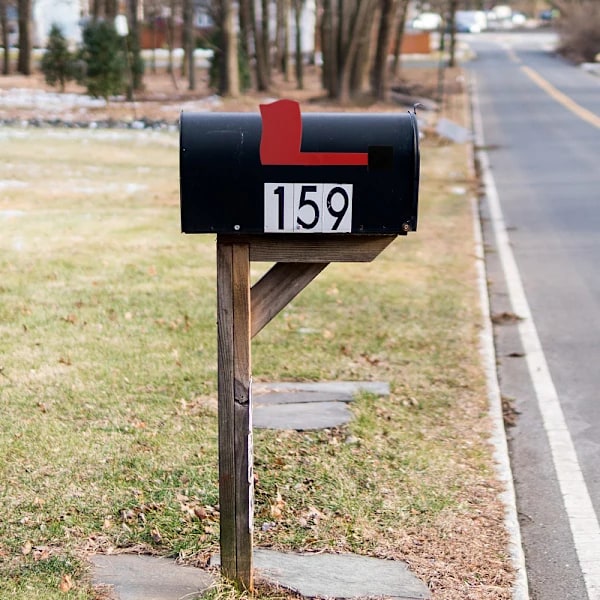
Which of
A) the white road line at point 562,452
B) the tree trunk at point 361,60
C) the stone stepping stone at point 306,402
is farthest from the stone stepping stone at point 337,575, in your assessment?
the tree trunk at point 361,60

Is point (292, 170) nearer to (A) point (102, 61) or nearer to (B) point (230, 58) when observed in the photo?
(A) point (102, 61)

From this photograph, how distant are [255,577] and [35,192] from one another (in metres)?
11.5

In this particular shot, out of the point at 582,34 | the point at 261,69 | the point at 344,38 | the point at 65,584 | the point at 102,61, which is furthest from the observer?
the point at 582,34

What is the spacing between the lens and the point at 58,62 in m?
31.7

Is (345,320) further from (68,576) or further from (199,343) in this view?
(68,576)

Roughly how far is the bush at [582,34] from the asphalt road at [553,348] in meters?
45.2

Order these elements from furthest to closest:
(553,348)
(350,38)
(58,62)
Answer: (350,38)
(58,62)
(553,348)

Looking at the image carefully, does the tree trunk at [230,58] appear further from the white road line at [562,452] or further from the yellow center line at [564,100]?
the white road line at [562,452]

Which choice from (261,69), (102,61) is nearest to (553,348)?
(102,61)

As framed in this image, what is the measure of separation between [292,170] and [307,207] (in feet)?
0.47

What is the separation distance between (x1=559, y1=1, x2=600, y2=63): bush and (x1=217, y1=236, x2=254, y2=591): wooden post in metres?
65.6

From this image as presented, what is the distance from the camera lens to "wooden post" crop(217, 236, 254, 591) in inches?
146

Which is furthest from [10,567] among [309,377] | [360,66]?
[360,66]

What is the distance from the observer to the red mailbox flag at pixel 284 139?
138 inches
